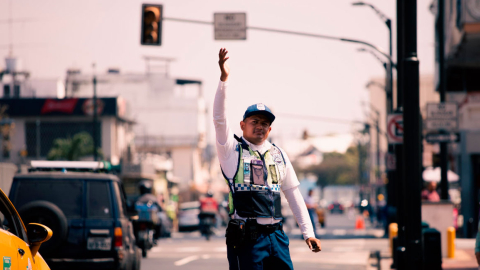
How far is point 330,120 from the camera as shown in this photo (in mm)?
39375

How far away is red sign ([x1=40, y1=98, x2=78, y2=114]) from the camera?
65.1 m

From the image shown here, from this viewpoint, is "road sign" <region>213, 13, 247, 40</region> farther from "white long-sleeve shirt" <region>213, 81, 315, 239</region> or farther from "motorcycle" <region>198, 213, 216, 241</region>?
"white long-sleeve shirt" <region>213, 81, 315, 239</region>

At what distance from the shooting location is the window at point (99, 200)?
11.6m

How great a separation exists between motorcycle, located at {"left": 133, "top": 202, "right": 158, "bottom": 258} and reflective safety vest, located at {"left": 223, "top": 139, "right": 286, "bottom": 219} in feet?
39.8

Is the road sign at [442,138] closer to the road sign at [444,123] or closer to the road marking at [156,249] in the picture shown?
the road sign at [444,123]

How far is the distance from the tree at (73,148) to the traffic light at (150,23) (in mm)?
41708

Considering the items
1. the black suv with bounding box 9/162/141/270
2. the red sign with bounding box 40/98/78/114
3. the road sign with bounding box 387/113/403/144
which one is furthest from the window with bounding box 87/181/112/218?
the red sign with bounding box 40/98/78/114

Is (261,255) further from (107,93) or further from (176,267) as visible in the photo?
(107,93)

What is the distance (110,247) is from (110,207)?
0.56m

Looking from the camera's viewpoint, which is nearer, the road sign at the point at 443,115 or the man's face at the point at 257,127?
the man's face at the point at 257,127

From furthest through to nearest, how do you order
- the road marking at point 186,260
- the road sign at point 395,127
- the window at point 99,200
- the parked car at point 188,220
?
the parked car at point 188,220 → the road marking at point 186,260 → the road sign at point 395,127 → the window at point 99,200

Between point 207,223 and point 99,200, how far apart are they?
54.5ft

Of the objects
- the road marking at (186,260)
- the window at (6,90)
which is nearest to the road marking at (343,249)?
the road marking at (186,260)

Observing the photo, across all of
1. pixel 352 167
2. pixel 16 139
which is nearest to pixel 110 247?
pixel 16 139
